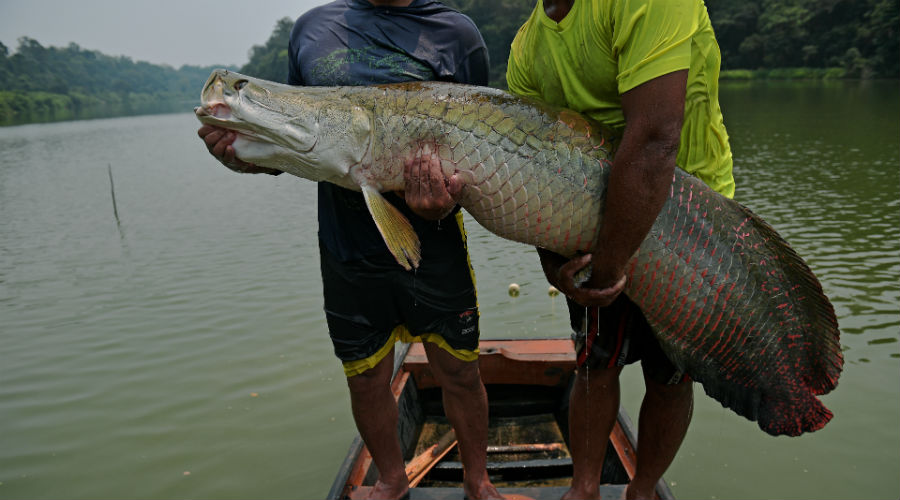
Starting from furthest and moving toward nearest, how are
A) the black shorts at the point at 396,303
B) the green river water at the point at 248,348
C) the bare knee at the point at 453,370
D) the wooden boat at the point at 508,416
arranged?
the green river water at the point at 248,348
the wooden boat at the point at 508,416
the bare knee at the point at 453,370
the black shorts at the point at 396,303

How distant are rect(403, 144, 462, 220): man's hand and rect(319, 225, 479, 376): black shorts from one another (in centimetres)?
37

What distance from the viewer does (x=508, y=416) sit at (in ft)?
13.1

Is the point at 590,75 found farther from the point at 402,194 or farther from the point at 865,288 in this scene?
the point at 865,288

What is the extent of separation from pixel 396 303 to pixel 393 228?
479mm

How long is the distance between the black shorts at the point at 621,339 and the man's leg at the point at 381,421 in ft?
2.75

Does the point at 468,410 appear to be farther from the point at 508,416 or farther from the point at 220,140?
the point at 508,416

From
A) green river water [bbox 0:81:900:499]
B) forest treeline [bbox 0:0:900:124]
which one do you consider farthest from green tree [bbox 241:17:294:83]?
green river water [bbox 0:81:900:499]

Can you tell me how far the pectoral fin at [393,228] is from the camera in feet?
6.38

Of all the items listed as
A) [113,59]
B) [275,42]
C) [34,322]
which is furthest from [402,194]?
[113,59]

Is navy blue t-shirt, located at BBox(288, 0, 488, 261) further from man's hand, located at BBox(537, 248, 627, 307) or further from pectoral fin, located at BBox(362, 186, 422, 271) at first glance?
man's hand, located at BBox(537, 248, 627, 307)

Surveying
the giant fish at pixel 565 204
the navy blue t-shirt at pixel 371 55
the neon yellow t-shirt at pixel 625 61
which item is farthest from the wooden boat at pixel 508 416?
the neon yellow t-shirt at pixel 625 61

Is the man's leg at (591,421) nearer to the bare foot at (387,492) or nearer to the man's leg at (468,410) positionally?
the man's leg at (468,410)

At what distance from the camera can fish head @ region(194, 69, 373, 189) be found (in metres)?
1.88

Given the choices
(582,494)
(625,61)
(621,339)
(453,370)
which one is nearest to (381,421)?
(453,370)
